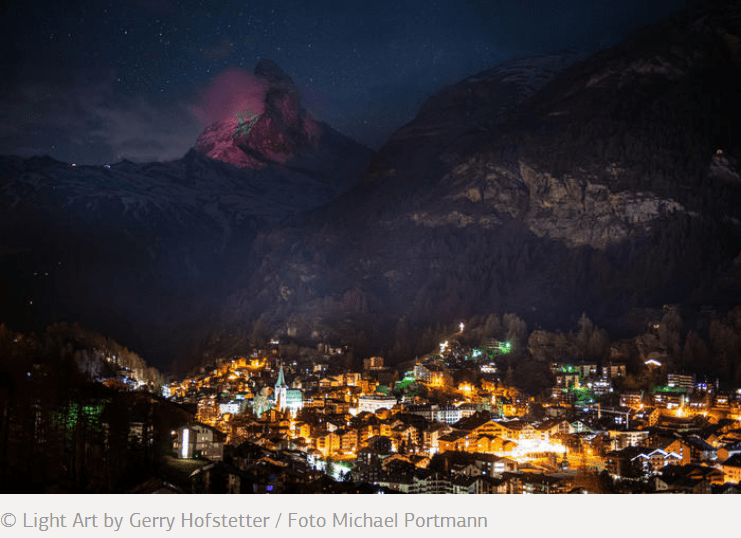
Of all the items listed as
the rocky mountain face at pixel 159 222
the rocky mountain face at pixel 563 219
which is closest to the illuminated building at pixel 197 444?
the rocky mountain face at pixel 563 219

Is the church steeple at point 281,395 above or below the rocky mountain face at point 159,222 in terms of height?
below

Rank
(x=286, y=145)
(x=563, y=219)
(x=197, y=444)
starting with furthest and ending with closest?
(x=286, y=145)
(x=563, y=219)
(x=197, y=444)

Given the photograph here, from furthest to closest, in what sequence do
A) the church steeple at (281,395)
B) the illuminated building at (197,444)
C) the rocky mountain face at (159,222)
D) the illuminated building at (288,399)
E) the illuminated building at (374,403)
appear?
the rocky mountain face at (159,222), the church steeple at (281,395), the illuminated building at (288,399), the illuminated building at (374,403), the illuminated building at (197,444)

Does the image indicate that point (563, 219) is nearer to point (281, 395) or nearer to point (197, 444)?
point (281, 395)

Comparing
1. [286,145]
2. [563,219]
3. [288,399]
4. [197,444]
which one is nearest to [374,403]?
[288,399]

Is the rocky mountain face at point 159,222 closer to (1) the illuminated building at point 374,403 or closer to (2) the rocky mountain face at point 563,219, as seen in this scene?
(2) the rocky mountain face at point 563,219

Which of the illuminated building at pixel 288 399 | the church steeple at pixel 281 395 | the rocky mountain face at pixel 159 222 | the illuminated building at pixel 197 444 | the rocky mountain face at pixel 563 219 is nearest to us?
the illuminated building at pixel 197 444
